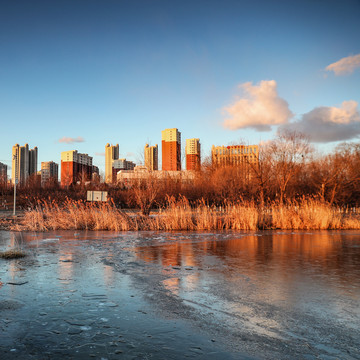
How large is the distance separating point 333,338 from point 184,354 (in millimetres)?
1759

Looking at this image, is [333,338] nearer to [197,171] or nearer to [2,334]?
[2,334]

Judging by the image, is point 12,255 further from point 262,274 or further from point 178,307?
point 262,274

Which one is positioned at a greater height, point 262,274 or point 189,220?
point 189,220

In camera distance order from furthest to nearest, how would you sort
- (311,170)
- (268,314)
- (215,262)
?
(311,170) → (215,262) → (268,314)

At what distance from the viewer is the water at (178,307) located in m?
3.77

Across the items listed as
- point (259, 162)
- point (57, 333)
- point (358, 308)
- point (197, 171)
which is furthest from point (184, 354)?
point (197, 171)

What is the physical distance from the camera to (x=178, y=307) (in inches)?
204

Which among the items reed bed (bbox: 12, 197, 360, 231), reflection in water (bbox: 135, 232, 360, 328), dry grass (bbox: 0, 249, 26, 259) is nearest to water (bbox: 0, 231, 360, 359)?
reflection in water (bbox: 135, 232, 360, 328)

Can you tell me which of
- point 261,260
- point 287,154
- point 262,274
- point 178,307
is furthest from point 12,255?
point 287,154

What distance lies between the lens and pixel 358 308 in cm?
520

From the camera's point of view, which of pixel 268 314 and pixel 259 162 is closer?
pixel 268 314

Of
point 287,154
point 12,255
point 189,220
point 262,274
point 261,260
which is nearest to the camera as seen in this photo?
point 262,274

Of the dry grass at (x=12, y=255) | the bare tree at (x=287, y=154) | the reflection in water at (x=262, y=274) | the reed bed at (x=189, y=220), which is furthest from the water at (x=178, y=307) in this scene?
the bare tree at (x=287, y=154)

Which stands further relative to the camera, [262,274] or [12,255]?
[12,255]
